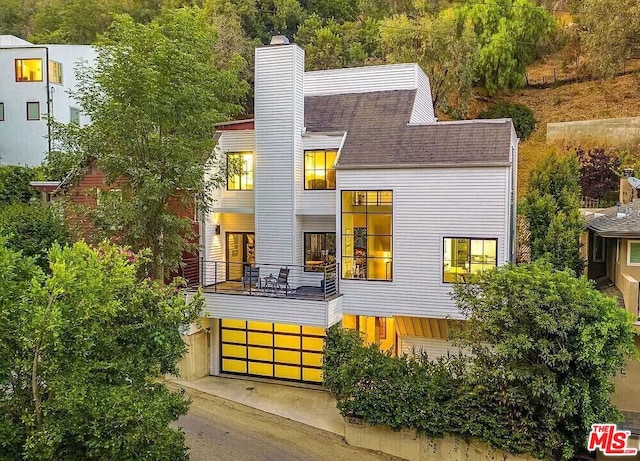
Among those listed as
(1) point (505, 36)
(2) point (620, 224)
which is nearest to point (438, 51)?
(1) point (505, 36)

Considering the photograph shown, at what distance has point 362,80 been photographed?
1938 centimetres

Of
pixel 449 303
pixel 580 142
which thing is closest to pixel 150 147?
pixel 449 303

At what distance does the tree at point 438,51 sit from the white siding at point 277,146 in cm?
1641

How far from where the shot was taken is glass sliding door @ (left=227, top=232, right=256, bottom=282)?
19859 mm

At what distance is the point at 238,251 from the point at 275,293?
14.0 feet

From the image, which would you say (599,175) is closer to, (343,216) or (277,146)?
(343,216)

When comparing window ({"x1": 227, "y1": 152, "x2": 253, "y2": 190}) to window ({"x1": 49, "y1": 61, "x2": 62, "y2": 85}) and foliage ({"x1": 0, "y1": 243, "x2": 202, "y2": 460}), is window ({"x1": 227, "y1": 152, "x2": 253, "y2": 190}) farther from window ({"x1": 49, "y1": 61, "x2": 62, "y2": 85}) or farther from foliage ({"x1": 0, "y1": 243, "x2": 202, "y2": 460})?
window ({"x1": 49, "y1": 61, "x2": 62, "y2": 85})

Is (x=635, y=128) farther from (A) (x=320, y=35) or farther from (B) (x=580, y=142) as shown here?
(A) (x=320, y=35)

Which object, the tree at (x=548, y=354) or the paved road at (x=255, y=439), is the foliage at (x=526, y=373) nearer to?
the tree at (x=548, y=354)

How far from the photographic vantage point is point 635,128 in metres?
31.6

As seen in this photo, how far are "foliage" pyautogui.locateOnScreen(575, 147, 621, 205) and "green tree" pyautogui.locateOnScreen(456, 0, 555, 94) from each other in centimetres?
1045

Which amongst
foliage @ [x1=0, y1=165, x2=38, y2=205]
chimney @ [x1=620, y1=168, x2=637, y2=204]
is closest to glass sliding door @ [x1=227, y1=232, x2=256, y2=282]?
foliage @ [x1=0, y1=165, x2=38, y2=205]

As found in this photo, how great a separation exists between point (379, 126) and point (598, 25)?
84.1ft

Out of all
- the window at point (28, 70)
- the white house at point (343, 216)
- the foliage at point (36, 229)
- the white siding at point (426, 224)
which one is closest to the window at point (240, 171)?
the white house at point (343, 216)
